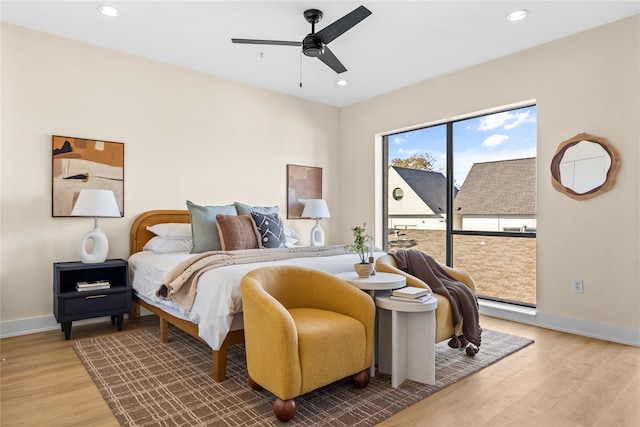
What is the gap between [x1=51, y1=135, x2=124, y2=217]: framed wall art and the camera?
11.9ft

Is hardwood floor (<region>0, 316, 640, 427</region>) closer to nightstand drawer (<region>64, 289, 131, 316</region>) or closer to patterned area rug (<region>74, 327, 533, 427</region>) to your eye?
patterned area rug (<region>74, 327, 533, 427</region>)

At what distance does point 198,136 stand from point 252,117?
813 mm

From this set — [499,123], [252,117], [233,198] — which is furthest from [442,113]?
[233,198]

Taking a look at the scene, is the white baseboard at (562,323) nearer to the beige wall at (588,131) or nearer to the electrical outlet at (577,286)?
the beige wall at (588,131)

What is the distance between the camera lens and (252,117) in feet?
16.5

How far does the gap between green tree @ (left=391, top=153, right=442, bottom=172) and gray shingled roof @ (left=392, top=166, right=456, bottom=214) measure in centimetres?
5

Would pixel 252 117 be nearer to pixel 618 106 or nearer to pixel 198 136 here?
pixel 198 136

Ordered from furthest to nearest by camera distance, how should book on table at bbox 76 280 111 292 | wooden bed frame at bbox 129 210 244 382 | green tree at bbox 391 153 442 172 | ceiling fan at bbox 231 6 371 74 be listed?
green tree at bbox 391 153 442 172 < book on table at bbox 76 280 111 292 < wooden bed frame at bbox 129 210 244 382 < ceiling fan at bbox 231 6 371 74

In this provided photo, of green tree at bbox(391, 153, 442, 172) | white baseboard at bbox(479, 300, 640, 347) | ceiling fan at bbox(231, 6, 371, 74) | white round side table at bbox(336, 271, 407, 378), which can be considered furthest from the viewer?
green tree at bbox(391, 153, 442, 172)

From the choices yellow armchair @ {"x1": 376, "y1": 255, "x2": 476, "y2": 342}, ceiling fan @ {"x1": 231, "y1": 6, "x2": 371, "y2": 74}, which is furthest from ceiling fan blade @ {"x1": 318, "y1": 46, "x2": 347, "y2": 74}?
yellow armchair @ {"x1": 376, "y1": 255, "x2": 476, "y2": 342}

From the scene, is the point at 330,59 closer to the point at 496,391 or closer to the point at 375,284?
the point at 375,284

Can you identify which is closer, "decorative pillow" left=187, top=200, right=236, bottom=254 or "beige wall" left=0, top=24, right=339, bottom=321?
"beige wall" left=0, top=24, right=339, bottom=321

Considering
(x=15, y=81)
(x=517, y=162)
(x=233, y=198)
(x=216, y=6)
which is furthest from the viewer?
(x=233, y=198)

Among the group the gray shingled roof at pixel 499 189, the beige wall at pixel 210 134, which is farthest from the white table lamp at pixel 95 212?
the gray shingled roof at pixel 499 189
